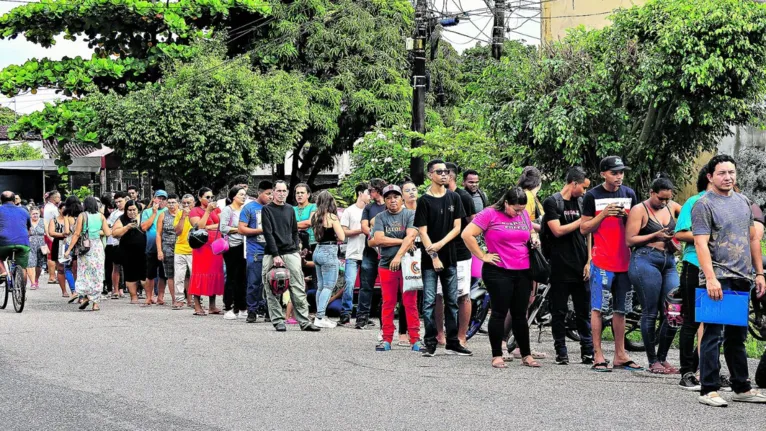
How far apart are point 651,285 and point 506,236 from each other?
4.72ft

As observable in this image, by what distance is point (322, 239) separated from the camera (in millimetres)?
14664

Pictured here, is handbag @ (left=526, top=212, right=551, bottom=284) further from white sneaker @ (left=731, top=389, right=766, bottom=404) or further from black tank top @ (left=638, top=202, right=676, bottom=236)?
white sneaker @ (left=731, top=389, right=766, bottom=404)

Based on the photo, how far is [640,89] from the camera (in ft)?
69.4

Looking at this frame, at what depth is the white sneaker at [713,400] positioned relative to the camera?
8180 millimetres

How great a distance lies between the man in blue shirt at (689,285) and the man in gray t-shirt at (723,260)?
0.23 m

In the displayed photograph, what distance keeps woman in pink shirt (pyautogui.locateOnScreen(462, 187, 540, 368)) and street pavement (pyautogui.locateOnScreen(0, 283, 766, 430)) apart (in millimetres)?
408

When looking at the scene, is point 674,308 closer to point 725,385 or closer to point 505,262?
point 725,385

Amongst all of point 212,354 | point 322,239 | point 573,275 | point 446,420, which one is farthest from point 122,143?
point 446,420

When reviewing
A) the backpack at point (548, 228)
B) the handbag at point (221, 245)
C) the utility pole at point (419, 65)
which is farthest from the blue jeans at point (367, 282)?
the utility pole at point (419, 65)

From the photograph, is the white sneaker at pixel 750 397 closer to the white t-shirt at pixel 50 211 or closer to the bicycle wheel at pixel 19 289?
the bicycle wheel at pixel 19 289

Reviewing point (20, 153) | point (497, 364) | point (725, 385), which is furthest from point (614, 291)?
point (20, 153)

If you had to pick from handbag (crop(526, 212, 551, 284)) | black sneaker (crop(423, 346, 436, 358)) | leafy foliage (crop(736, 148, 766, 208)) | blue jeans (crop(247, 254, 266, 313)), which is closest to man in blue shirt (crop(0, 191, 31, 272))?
blue jeans (crop(247, 254, 266, 313))

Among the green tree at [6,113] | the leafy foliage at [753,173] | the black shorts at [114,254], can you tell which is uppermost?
the green tree at [6,113]

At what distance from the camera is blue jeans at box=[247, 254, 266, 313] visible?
15.5 m
